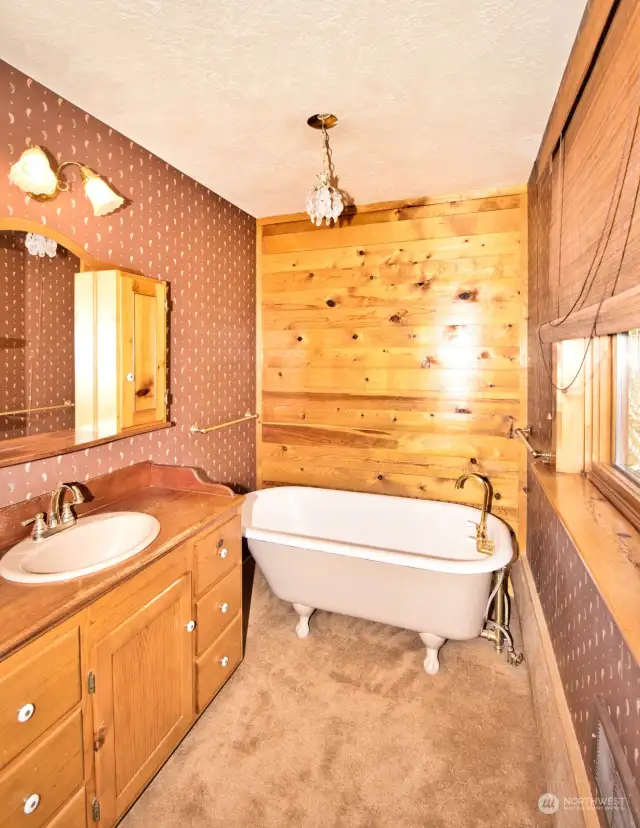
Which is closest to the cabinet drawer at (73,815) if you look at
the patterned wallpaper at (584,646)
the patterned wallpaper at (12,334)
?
the patterned wallpaper at (12,334)

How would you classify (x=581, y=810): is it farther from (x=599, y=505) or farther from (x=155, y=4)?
(x=155, y=4)

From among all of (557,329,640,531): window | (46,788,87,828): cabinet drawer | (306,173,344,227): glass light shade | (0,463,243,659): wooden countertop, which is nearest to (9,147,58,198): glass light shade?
(306,173,344,227): glass light shade

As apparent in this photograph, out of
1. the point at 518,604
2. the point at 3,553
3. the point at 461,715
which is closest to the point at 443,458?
the point at 518,604

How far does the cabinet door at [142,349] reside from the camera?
195 cm

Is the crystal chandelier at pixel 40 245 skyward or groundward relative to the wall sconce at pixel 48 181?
groundward

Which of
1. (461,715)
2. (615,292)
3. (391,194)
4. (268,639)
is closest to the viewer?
(615,292)

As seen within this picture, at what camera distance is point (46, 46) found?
4.72 ft

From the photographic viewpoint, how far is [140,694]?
1452mm

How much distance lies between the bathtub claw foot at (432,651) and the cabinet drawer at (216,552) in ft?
3.14

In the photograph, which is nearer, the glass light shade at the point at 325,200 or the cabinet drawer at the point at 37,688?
the cabinet drawer at the point at 37,688

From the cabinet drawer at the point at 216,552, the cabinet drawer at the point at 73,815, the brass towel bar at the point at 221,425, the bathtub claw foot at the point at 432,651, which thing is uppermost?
the brass towel bar at the point at 221,425

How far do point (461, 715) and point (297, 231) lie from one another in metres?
2.85

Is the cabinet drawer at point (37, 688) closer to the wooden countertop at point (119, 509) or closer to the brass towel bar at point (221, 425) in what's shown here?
the wooden countertop at point (119, 509)

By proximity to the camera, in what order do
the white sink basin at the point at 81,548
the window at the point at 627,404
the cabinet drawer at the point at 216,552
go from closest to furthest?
the white sink basin at the point at 81,548 → the window at the point at 627,404 → the cabinet drawer at the point at 216,552
